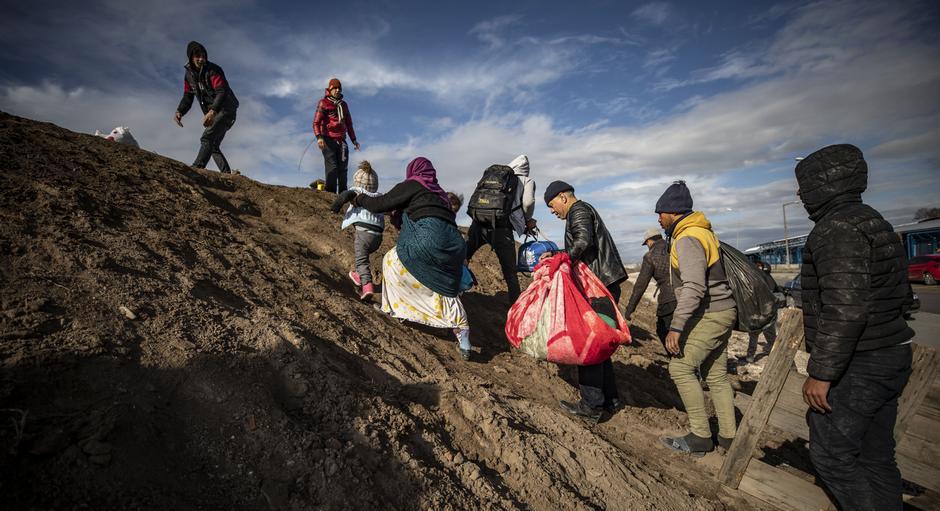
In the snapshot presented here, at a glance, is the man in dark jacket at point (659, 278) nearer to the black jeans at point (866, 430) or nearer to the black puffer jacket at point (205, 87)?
the black jeans at point (866, 430)

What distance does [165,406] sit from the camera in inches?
76.0

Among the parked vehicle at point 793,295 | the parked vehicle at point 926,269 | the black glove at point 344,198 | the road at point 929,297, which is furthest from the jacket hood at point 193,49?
the parked vehicle at point 926,269

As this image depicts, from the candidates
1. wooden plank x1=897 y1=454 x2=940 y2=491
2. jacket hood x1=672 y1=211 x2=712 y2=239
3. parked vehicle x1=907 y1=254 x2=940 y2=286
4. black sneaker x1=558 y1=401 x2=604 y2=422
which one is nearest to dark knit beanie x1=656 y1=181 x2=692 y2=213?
jacket hood x1=672 y1=211 x2=712 y2=239

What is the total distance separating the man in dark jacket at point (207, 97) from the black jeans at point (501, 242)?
14.8ft

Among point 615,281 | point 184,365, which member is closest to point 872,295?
point 615,281

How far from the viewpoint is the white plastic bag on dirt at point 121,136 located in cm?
602

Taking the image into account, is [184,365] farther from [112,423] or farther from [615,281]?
[615,281]

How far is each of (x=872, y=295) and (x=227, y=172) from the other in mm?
7967

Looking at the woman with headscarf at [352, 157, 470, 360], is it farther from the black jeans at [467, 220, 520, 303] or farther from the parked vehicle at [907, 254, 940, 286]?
the parked vehicle at [907, 254, 940, 286]

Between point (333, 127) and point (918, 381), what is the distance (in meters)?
7.40

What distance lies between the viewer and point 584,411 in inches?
142

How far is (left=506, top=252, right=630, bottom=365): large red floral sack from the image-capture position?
10.5ft

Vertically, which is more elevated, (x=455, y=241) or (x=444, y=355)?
(x=455, y=241)

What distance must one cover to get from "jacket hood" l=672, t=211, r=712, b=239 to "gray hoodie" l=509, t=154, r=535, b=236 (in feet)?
6.32
